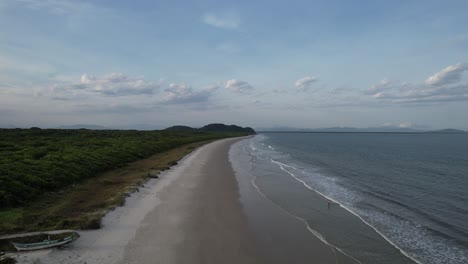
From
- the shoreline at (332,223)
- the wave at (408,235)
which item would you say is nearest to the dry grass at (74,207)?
the shoreline at (332,223)

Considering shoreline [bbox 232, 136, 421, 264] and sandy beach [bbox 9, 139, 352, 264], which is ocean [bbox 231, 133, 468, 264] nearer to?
shoreline [bbox 232, 136, 421, 264]

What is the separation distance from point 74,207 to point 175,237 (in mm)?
5726

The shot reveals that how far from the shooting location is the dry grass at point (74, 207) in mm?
11000

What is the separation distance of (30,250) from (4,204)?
5.70 metres

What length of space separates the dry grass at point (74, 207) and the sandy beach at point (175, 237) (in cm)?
67

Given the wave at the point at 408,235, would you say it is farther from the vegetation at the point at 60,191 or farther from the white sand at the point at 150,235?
the vegetation at the point at 60,191

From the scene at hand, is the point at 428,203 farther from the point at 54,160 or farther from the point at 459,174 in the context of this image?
the point at 54,160

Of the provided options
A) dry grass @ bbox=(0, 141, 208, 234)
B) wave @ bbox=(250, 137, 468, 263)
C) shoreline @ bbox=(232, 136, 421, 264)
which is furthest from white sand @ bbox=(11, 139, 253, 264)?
wave @ bbox=(250, 137, 468, 263)

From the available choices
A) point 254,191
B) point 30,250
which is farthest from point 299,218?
point 30,250

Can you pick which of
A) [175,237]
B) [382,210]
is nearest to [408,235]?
[382,210]

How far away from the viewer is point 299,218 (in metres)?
14.1

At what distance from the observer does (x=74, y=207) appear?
1370 cm

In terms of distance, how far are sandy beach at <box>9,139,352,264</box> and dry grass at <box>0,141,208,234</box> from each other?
26.5 inches

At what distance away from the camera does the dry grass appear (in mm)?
11000
